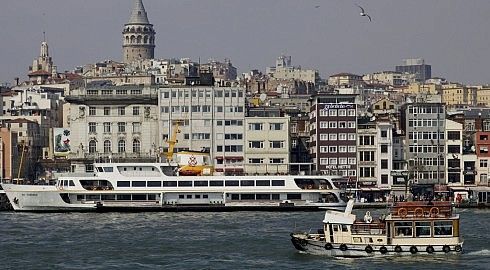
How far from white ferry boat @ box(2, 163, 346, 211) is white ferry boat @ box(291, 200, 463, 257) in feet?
89.1

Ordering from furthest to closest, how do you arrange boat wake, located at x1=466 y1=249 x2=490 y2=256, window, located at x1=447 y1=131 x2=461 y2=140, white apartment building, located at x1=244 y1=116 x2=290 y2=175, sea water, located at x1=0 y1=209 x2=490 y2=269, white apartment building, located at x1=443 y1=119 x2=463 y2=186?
white apartment building, located at x1=244 y1=116 x2=290 y2=175
window, located at x1=447 y1=131 x2=461 y2=140
white apartment building, located at x1=443 y1=119 x2=463 y2=186
boat wake, located at x1=466 y1=249 x2=490 y2=256
sea water, located at x1=0 y1=209 x2=490 y2=269

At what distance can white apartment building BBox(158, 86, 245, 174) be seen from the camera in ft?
294

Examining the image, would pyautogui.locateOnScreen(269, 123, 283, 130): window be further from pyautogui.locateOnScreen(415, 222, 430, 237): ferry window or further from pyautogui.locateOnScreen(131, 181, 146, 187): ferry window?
pyautogui.locateOnScreen(415, 222, 430, 237): ferry window

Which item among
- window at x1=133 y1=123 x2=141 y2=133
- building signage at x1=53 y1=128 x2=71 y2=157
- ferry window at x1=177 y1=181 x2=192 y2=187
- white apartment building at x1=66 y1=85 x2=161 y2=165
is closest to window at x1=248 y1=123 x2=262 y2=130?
white apartment building at x1=66 y1=85 x2=161 y2=165

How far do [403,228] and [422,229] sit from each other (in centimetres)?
69

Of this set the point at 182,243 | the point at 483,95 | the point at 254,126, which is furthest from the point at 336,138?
the point at 483,95

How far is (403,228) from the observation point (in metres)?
45.7

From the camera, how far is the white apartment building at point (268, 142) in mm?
88812

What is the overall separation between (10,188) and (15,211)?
63.9 inches

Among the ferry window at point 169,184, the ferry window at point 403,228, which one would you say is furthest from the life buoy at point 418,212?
the ferry window at point 169,184

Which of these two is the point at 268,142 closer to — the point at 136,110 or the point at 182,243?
the point at 136,110

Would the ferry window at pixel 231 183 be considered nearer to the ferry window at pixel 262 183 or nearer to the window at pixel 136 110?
the ferry window at pixel 262 183

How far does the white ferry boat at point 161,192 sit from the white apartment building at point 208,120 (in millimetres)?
15794

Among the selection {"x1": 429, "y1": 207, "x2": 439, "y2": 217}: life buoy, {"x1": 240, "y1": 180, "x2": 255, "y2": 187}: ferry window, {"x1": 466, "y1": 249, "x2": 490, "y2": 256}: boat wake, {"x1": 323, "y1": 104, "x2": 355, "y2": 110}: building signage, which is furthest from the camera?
{"x1": 323, "y1": 104, "x2": 355, "y2": 110}: building signage
